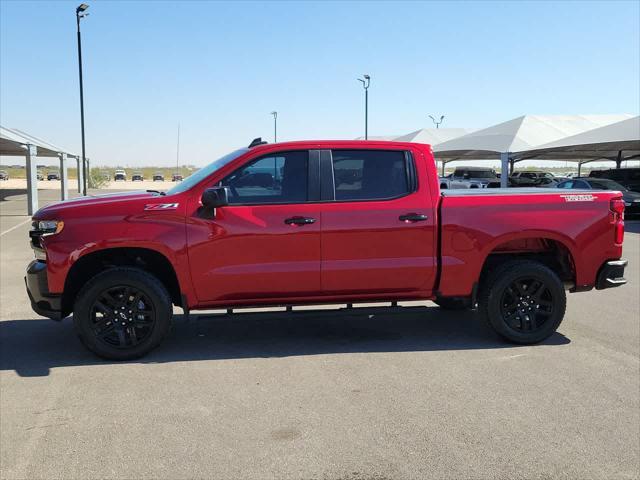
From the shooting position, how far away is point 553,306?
5.57 metres

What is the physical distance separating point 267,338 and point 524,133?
30462mm

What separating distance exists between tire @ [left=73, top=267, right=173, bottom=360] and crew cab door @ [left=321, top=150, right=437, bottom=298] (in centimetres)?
149

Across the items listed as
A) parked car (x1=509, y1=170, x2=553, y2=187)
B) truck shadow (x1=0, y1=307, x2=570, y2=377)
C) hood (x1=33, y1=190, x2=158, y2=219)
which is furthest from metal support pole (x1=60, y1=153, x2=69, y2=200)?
hood (x1=33, y1=190, x2=158, y2=219)

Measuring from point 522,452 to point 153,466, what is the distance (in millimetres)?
2129

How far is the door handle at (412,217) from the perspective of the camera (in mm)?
5242

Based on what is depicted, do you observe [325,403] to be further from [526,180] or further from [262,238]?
[526,180]

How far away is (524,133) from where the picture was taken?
3288cm

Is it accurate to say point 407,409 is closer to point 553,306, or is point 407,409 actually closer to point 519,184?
point 553,306

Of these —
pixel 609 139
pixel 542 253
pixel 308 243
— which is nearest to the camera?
pixel 308 243

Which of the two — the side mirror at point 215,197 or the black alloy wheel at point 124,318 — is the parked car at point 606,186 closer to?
the side mirror at point 215,197

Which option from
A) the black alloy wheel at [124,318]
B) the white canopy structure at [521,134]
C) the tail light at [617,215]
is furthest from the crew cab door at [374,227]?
the white canopy structure at [521,134]

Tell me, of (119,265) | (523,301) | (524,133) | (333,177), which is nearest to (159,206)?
(119,265)

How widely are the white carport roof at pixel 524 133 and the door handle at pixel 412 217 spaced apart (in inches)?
1054

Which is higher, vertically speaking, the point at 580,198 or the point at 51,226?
the point at 580,198
